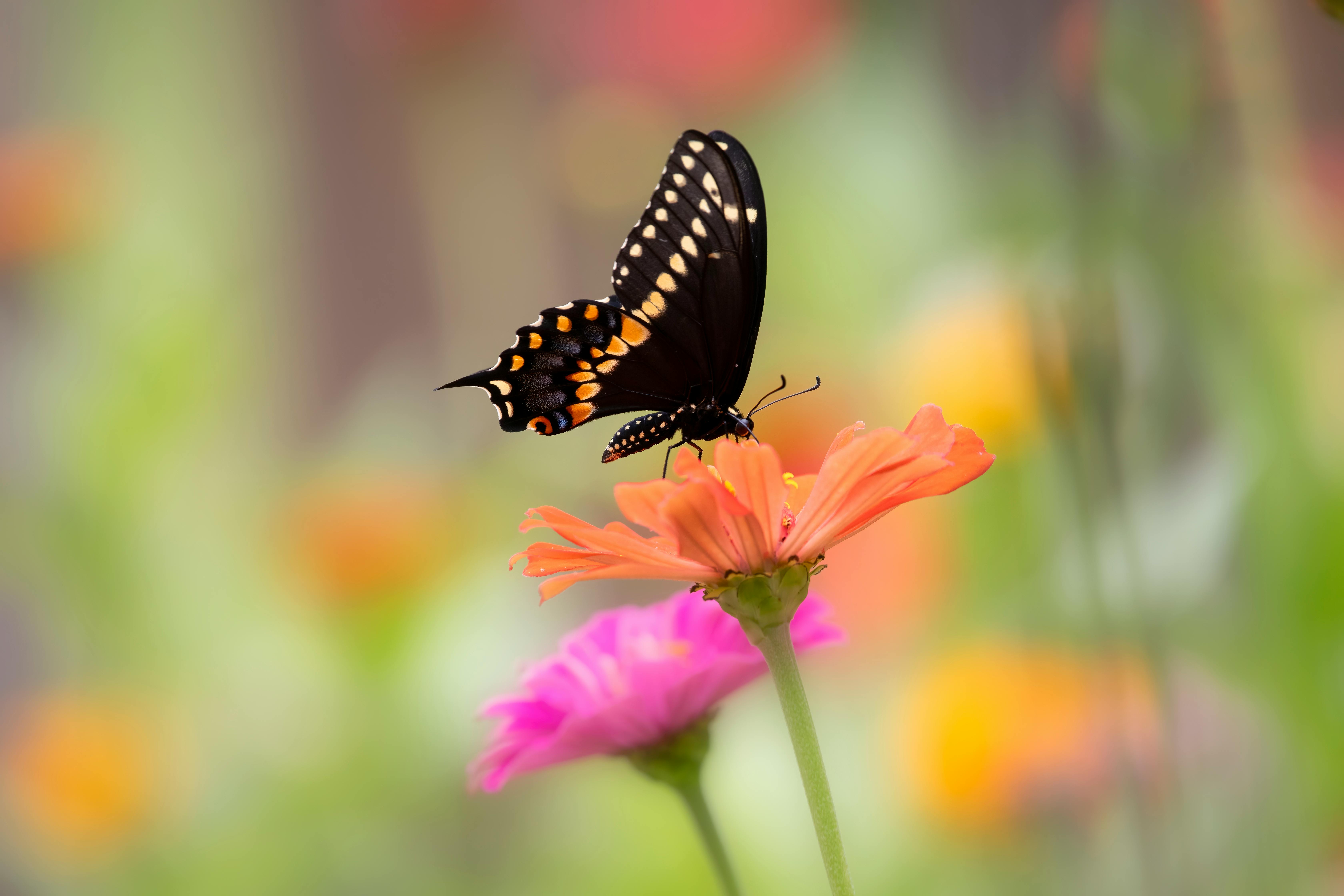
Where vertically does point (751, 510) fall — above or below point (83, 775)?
above

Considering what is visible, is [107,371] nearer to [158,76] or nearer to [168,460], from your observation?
[168,460]

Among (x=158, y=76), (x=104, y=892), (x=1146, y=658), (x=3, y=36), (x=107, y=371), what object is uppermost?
(x=3, y=36)

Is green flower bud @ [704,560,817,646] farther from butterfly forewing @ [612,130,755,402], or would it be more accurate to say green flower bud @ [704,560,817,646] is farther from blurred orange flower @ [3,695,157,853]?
blurred orange flower @ [3,695,157,853]

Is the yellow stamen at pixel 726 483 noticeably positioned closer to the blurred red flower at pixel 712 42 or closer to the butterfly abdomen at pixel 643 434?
the butterfly abdomen at pixel 643 434

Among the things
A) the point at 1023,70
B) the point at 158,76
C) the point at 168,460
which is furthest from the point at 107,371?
the point at 1023,70

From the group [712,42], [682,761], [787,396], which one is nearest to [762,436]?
[787,396]

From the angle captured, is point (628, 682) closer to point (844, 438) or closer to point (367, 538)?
point (844, 438)
